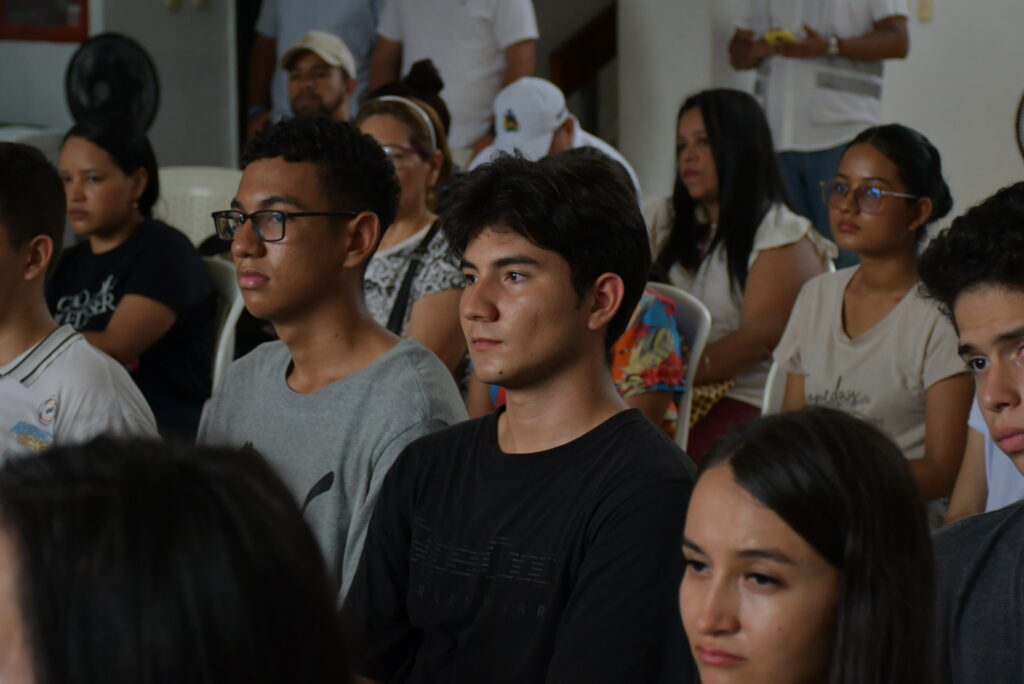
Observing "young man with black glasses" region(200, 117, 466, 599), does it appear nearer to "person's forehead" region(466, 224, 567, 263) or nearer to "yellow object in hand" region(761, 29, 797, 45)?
"person's forehead" region(466, 224, 567, 263)

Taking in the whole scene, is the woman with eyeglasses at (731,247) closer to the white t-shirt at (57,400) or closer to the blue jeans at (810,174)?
the blue jeans at (810,174)

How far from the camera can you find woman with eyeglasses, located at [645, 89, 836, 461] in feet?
9.92

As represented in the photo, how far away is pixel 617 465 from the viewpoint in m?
1.54

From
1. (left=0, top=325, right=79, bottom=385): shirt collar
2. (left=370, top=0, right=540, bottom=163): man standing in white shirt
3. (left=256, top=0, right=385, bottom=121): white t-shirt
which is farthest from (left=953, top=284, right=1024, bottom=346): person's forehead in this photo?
(left=256, top=0, right=385, bottom=121): white t-shirt

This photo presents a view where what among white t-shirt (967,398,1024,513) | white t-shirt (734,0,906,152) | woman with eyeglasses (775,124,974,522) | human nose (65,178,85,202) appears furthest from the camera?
white t-shirt (734,0,906,152)

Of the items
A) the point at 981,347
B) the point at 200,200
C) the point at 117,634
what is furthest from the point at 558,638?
the point at 200,200

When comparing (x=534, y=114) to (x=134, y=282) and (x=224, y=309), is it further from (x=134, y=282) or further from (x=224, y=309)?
(x=134, y=282)

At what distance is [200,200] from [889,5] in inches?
92.6

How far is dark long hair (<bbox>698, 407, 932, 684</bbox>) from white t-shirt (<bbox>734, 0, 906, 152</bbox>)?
351 cm

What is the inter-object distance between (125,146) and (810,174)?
7.88 feet

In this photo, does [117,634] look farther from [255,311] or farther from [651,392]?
[651,392]

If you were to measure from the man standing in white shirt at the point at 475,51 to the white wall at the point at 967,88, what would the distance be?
6.77 ft

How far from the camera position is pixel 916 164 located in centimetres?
279

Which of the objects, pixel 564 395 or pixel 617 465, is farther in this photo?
pixel 564 395
